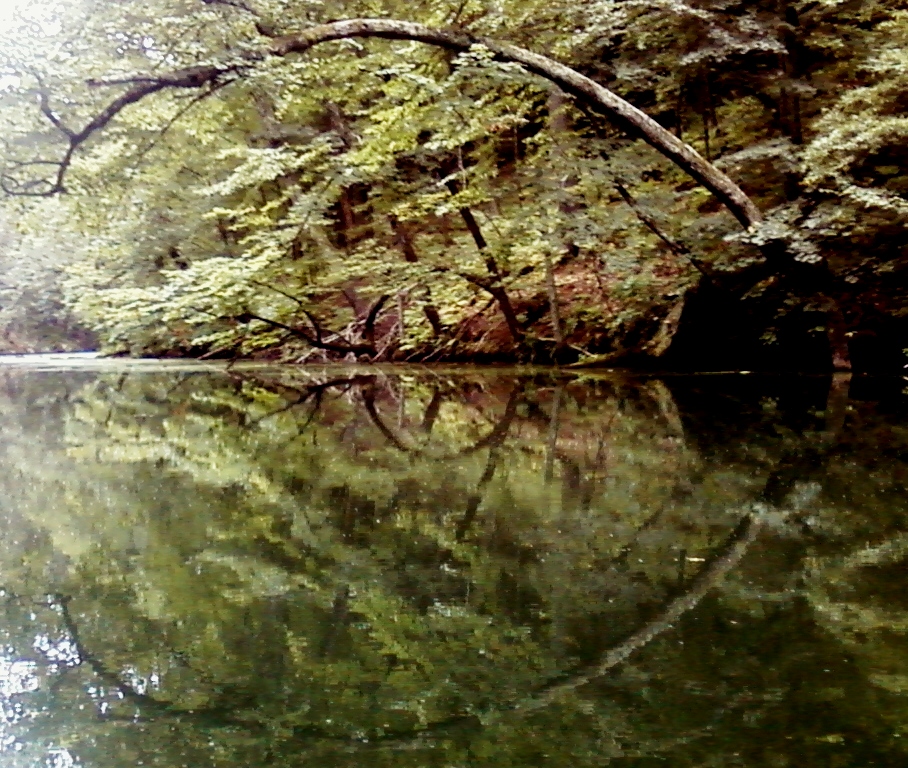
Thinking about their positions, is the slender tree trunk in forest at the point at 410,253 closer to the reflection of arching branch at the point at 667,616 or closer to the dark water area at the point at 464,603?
the dark water area at the point at 464,603

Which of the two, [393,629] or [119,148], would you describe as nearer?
[393,629]

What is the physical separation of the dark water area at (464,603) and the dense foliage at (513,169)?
142 inches

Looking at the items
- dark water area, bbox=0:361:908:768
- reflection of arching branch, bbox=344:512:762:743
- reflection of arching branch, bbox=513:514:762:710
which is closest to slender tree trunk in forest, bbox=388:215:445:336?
dark water area, bbox=0:361:908:768

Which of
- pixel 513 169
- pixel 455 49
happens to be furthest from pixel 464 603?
pixel 513 169

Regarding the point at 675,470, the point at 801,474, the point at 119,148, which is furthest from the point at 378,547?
the point at 119,148

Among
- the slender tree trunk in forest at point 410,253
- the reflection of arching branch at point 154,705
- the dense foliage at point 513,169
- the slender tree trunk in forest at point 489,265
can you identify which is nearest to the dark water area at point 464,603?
the reflection of arching branch at point 154,705

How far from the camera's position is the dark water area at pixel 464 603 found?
134 cm

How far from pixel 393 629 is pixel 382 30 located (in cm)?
615

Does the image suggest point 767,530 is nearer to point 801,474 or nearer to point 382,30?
point 801,474

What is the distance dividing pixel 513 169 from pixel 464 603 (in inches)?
394

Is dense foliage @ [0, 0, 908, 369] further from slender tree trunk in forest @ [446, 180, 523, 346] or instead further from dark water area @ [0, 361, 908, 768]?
dark water area @ [0, 361, 908, 768]

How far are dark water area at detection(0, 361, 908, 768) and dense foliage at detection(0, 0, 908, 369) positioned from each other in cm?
360

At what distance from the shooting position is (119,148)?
313 inches

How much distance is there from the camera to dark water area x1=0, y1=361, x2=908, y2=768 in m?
1.34
